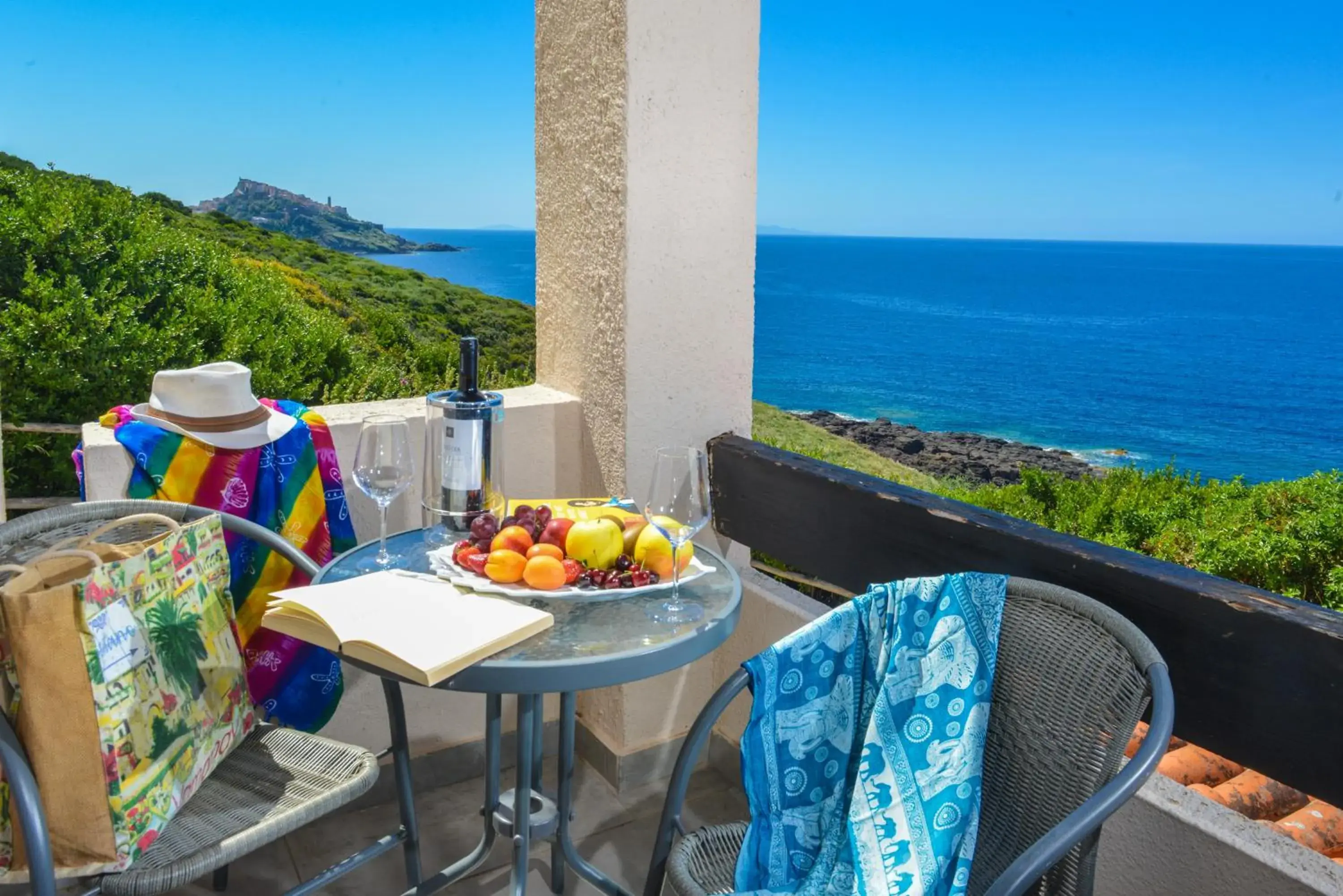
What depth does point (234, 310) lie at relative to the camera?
6160 mm

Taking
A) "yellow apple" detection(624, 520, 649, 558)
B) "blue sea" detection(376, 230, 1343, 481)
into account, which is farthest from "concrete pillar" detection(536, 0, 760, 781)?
"blue sea" detection(376, 230, 1343, 481)

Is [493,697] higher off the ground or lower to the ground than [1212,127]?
lower

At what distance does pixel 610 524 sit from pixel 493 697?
1.43 ft

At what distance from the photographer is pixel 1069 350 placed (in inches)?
1726

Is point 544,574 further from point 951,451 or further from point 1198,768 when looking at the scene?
point 951,451

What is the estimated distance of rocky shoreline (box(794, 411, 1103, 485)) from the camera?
24.5 meters

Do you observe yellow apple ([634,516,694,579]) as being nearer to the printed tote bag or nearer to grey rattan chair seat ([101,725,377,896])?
grey rattan chair seat ([101,725,377,896])

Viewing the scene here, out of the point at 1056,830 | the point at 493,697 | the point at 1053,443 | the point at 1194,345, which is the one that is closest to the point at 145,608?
the point at 493,697

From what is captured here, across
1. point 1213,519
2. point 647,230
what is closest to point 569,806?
point 647,230

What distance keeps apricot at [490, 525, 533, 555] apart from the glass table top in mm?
→ 84

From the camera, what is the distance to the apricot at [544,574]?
55.2 inches

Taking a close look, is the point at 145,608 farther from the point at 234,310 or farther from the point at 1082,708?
the point at 234,310

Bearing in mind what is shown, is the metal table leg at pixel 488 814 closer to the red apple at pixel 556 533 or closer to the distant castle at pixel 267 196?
the red apple at pixel 556 533

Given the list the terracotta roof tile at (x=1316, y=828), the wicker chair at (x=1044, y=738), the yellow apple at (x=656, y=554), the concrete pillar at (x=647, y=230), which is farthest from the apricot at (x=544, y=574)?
the terracotta roof tile at (x=1316, y=828)
